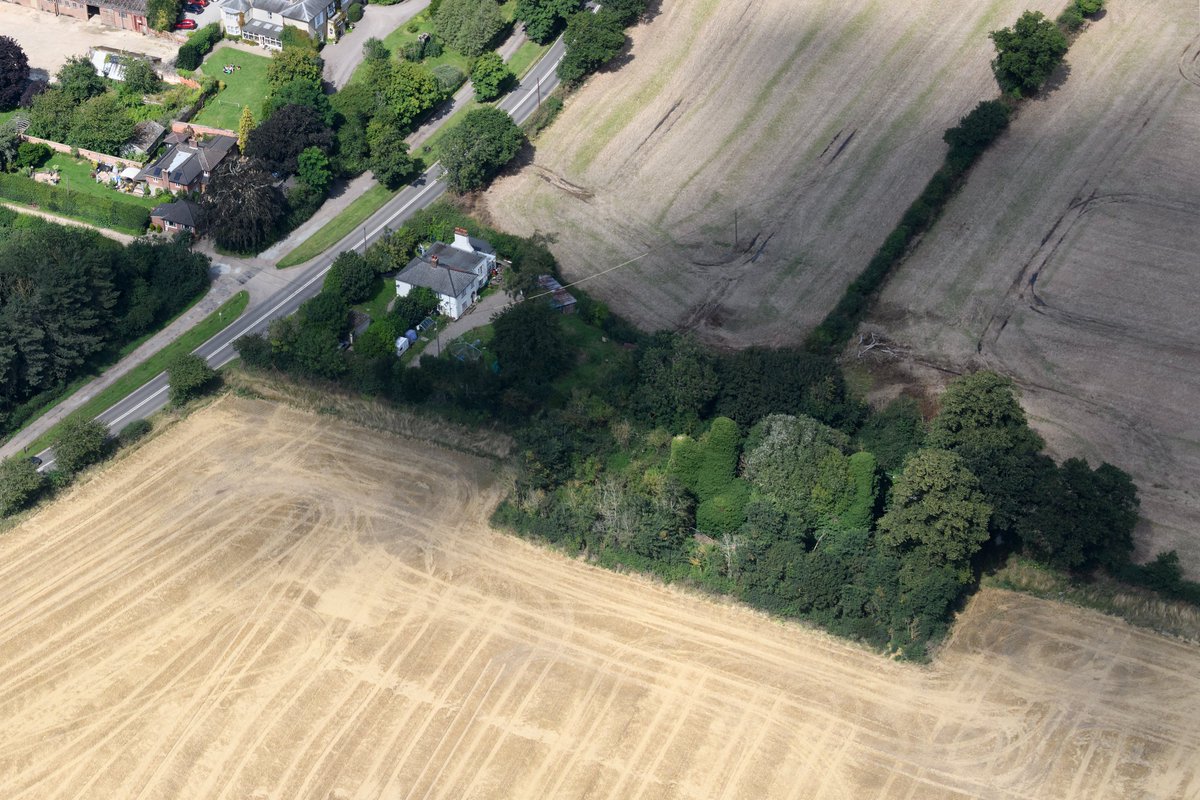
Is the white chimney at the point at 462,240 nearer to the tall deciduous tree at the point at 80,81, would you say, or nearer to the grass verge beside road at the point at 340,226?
the grass verge beside road at the point at 340,226

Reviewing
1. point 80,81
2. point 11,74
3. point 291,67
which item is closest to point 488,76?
point 291,67

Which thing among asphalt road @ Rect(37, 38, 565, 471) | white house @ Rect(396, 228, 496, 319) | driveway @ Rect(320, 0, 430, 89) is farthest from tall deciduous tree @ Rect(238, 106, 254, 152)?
white house @ Rect(396, 228, 496, 319)

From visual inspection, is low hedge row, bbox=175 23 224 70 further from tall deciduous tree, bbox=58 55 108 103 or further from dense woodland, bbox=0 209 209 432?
dense woodland, bbox=0 209 209 432

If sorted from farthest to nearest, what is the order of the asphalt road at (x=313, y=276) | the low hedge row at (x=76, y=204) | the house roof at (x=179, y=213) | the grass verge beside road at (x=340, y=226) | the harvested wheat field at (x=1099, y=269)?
the low hedge row at (x=76, y=204)
the house roof at (x=179, y=213)
the grass verge beside road at (x=340, y=226)
the asphalt road at (x=313, y=276)
the harvested wheat field at (x=1099, y=269)

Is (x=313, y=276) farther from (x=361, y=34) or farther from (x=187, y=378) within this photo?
(x=361, y=34)

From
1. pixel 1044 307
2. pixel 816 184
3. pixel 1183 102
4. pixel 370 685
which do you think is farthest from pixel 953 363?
pixel 370 685

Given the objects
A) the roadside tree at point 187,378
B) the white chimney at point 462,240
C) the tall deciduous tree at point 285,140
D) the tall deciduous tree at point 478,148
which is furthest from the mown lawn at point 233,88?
the roadside tree at point 187,378
